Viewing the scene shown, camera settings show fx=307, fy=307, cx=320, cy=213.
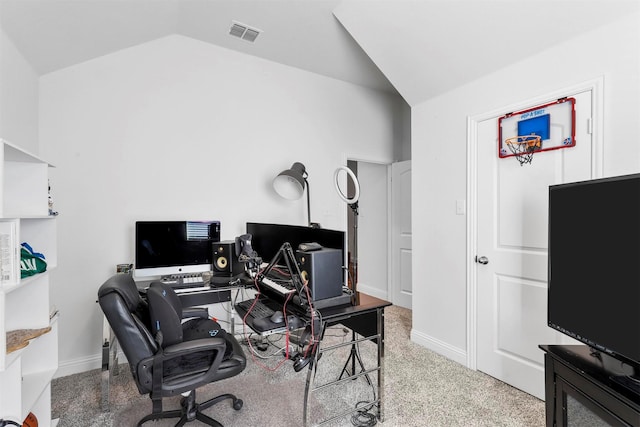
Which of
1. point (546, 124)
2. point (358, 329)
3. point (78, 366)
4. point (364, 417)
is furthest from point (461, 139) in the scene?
point (78, 366)

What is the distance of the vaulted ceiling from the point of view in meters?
1.89

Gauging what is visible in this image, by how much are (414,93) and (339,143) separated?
3.55 ft

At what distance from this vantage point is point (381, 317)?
1899mm

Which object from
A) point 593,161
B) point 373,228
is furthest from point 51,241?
point 373,228

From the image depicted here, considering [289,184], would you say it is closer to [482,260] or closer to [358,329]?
[358,329]

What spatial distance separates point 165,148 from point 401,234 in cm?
298

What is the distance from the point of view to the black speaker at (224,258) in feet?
8.53

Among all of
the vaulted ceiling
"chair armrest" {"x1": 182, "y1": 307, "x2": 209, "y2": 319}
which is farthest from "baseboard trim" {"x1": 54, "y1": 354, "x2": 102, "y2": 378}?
the vaulted ceiling

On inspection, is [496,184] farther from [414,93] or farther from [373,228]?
[373,228]

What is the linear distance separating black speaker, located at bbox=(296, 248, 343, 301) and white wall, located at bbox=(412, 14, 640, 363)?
1403 mm

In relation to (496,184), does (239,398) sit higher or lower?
lower

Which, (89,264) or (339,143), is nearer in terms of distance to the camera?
(89,264)

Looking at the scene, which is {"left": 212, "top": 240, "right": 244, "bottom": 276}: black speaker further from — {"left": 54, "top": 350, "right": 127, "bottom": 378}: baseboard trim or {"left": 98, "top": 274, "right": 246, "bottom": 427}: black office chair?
{"left": 54, "top": 350, "right": 127, "bottom": 378}: baseboard trim

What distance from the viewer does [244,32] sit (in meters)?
2.83
